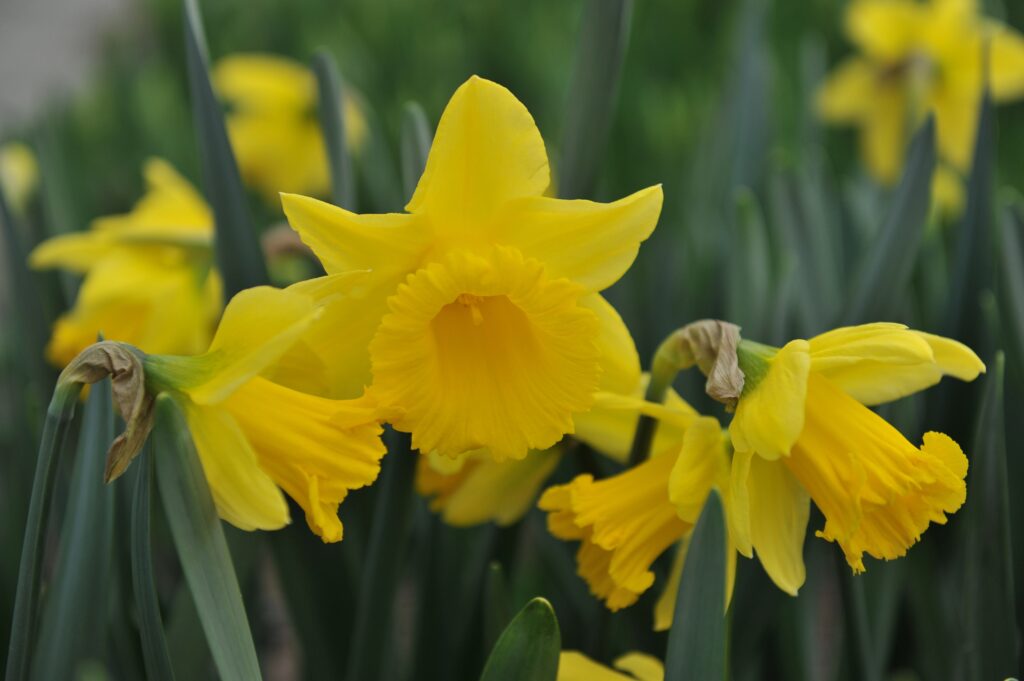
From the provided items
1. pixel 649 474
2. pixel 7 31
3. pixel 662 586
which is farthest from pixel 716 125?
pixel 7 31

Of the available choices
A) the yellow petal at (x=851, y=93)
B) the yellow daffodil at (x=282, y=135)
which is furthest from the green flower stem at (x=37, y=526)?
the yellow petal at (x=851, y=93)

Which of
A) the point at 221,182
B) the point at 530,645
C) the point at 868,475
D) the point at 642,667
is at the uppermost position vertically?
the point at 221,182

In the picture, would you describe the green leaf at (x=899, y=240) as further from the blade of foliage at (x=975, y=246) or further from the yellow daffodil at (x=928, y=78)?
the yellow daffodil at (x=928, y=78)

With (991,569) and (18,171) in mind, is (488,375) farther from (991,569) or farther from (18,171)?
(18,171)

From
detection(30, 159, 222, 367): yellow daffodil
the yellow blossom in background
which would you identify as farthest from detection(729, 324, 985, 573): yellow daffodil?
the yellow blossom in background

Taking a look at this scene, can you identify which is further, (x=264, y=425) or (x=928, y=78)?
(x=928, y=78)

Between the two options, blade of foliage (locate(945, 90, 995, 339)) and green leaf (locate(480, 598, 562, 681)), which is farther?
blade of foliage (locate(945, 90, 995, 339))

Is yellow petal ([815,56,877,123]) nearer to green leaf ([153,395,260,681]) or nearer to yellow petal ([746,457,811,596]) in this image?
yellow petal ([746,457,811,596])

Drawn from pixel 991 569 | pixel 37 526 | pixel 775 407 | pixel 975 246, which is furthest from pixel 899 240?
pixel 37 526
